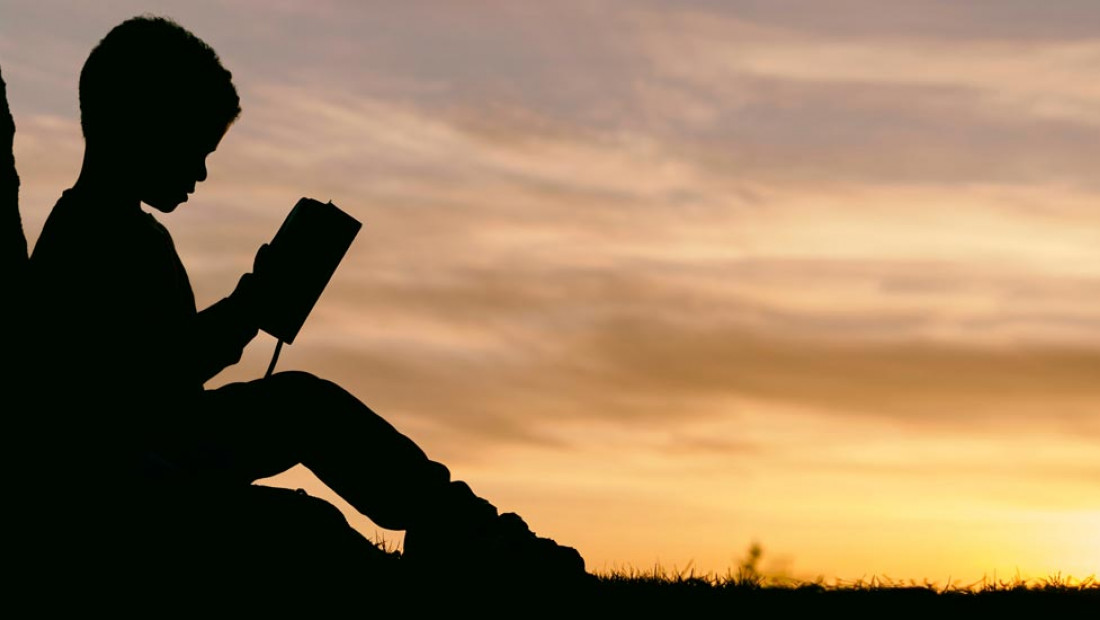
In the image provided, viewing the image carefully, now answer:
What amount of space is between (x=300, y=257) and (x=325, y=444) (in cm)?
80

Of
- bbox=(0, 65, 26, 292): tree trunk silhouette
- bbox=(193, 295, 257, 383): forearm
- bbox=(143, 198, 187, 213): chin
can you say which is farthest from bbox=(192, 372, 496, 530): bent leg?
bbox=(0, 65, 26, 292): tree trunk silhouette

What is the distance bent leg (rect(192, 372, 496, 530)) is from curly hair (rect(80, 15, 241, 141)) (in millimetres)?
Answer: 1177

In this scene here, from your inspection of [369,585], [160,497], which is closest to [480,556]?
[369,585]

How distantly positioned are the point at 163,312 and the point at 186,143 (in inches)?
29.7

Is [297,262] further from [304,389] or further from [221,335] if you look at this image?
[304,389]

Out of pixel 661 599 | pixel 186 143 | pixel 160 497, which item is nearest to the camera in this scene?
pixel 160 497

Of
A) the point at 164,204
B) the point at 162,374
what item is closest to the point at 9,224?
the point at 164,204

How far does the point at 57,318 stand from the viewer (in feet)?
18.0

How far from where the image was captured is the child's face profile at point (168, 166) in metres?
5.80

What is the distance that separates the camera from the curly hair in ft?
19.1

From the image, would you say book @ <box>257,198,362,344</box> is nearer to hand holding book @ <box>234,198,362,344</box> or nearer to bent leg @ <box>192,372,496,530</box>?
hand holding book @ <box>234,198,362,344</box>

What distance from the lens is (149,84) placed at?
19.1 feet

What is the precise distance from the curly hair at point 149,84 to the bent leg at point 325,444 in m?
1.18

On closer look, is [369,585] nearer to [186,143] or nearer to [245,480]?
[245,480]
